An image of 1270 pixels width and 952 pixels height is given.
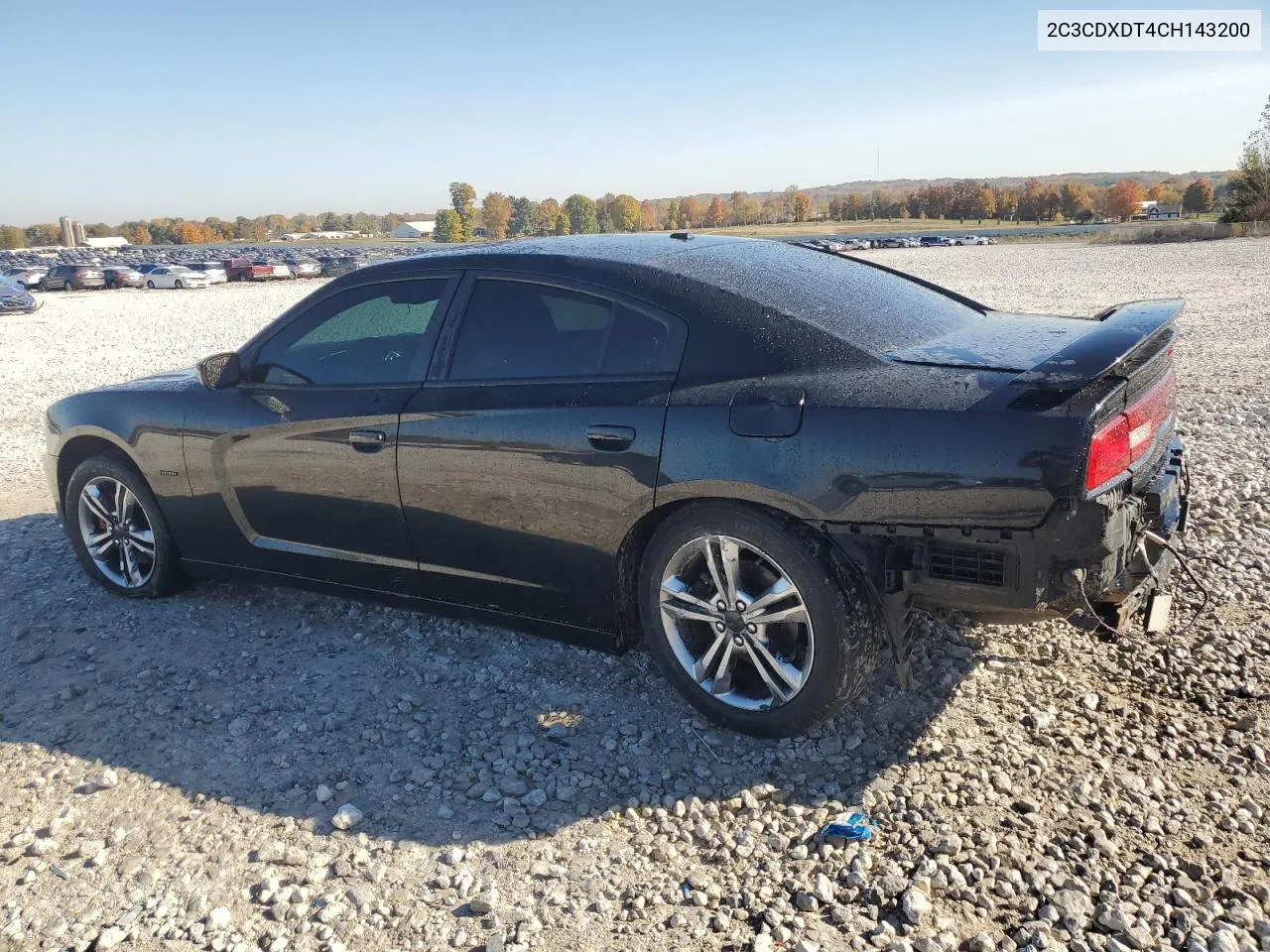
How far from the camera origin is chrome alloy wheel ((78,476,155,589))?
4906mm

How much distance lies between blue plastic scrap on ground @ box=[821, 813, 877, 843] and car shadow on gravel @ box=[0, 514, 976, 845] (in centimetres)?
13

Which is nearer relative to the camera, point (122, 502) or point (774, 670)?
point (774, 670)

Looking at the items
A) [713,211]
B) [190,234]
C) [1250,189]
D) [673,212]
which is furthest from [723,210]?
[1250,189]

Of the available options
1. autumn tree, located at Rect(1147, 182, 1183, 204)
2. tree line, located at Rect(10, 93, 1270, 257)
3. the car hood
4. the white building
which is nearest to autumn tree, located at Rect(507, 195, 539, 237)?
tree line, located at Rect(10, 93, 1270, 257)

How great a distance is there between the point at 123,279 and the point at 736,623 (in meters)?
55.0

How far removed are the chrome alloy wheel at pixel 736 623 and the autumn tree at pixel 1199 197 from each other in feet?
495

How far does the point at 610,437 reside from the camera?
342 cm

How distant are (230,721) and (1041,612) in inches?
115

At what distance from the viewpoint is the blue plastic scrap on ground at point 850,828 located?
288cm

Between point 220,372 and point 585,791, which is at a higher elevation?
point 220,372

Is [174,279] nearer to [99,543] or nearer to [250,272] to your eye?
[250,272]

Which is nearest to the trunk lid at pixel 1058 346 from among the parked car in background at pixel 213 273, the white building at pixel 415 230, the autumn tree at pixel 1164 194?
the parked car in background at pixel 213 273

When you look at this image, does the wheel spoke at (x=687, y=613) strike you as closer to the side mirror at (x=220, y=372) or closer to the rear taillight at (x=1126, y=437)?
the rear taillight at (x=1126, y=437)

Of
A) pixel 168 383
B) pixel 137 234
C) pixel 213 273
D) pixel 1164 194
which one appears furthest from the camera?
pixel 137 234
